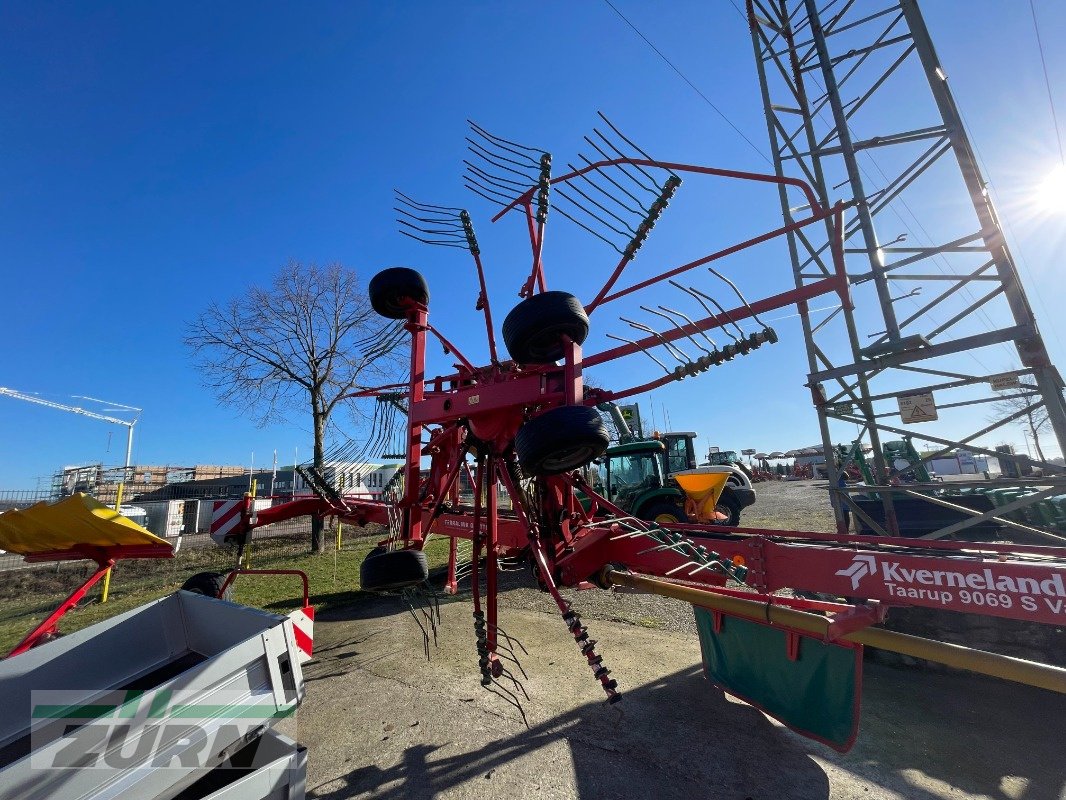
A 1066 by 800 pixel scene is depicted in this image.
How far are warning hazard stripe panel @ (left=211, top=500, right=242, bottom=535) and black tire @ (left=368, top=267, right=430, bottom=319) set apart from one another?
2.90m

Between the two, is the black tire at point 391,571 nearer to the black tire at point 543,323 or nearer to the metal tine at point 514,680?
the metal tine at point 514,680

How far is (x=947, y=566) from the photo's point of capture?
2.13 meters

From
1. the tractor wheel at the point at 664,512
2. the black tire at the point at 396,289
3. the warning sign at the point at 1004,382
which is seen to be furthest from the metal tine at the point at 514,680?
the tractor wheel at the point at 664,512

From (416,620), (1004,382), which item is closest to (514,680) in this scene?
(416,620)

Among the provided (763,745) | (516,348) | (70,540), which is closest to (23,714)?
(70,540)

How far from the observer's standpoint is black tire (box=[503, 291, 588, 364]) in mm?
2529

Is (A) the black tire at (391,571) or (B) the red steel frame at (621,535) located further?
(A) the black tire at (391,571)

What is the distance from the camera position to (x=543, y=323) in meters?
2.53

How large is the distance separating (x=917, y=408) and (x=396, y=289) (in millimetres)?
6004

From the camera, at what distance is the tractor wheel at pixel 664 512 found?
1034 centimetres

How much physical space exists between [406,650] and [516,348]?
436cm

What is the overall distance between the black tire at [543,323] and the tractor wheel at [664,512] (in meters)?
8.52

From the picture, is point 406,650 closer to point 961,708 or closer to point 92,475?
point 961,708

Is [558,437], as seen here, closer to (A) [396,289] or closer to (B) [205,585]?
(A) [396,289]
